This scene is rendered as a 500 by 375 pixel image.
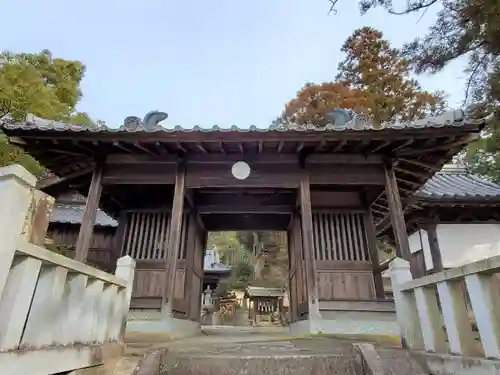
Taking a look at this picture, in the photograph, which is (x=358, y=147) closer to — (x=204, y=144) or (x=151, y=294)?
(x=204, y=144)

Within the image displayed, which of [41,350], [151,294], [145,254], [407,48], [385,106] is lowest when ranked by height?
[41,350]

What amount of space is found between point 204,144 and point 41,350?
4.82 meters

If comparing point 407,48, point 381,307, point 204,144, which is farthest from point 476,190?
point 204,144

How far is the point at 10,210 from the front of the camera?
214 centimetres

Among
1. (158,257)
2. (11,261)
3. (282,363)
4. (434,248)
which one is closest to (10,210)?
(11,261)

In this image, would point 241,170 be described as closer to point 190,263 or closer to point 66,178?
point 190,263

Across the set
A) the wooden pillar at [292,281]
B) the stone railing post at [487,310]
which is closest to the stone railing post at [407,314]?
the stone railing post at [487,310]

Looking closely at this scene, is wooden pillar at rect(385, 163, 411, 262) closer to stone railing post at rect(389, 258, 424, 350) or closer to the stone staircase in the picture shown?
stone railing post at rect(389, 258, 424, 350)

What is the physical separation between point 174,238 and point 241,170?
1979mm

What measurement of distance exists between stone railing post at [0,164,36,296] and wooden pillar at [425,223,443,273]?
9.50m

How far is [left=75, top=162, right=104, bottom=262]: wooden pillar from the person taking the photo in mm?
6633

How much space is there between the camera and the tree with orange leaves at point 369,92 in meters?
18.2

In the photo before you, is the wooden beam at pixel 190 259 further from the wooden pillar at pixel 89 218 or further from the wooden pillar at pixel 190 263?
the wooden pillar at pixel 89 218

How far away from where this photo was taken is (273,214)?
9250 mm
